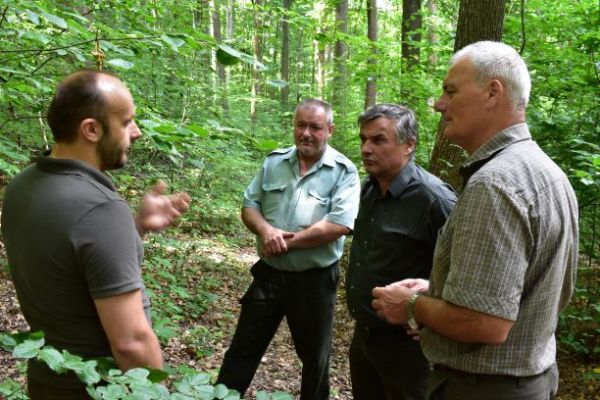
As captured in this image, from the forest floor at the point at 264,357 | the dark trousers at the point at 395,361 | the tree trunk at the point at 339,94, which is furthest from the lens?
the tree trunk at the point at 339,94

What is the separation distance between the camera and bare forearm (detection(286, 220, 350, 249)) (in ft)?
11.3

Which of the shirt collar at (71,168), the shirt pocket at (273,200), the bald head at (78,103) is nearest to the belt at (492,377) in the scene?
the shirt collar at (71,168)

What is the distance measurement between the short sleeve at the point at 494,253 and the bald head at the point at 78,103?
1336 millimetres

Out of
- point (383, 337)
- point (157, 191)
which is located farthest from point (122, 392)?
point (383, 337)

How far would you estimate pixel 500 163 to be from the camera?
1732 mm

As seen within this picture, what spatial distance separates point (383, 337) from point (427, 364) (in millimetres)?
280

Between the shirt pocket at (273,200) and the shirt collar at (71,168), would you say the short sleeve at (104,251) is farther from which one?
the shirt pocket at (273,200)

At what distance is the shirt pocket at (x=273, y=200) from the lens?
3.74 metres

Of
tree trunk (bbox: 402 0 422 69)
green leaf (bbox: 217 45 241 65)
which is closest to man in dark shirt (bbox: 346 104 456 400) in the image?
green leaf (bbox: 217 45 241 65)

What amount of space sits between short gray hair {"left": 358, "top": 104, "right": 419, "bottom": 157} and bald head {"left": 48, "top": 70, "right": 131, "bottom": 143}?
5.58 ft

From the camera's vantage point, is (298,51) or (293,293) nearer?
(293,293)

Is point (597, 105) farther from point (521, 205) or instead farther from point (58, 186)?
point (58, 186)

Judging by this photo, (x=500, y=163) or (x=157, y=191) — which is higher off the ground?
(x=500, y=163)

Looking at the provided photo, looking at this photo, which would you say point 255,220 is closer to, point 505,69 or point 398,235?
point 398,235
